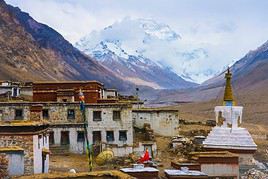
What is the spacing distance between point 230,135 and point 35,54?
416ft

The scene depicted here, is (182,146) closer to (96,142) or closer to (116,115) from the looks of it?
(116,115)

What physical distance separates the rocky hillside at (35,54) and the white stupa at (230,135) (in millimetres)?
91482

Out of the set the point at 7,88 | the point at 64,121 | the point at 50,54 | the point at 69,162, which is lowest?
the point at 69,162

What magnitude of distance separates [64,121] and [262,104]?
73.6 metres

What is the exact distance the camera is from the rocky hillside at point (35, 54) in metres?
129

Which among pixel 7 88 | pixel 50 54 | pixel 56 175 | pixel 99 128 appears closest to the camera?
pixel 56 175

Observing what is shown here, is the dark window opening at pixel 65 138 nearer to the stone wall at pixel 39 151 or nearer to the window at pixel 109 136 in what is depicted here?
the window at pixel 109 136

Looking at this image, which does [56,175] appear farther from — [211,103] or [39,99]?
[211,103]

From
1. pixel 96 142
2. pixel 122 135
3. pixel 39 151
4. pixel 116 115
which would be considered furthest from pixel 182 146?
pixel 39 151

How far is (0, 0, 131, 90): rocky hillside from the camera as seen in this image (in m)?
129

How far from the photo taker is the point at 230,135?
80.0ft

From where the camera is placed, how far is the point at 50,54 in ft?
541

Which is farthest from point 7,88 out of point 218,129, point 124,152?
point 218,129

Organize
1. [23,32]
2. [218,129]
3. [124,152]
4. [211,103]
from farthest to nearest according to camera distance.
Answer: [23,32] → [211,103] → [124,152] → [218,129]
